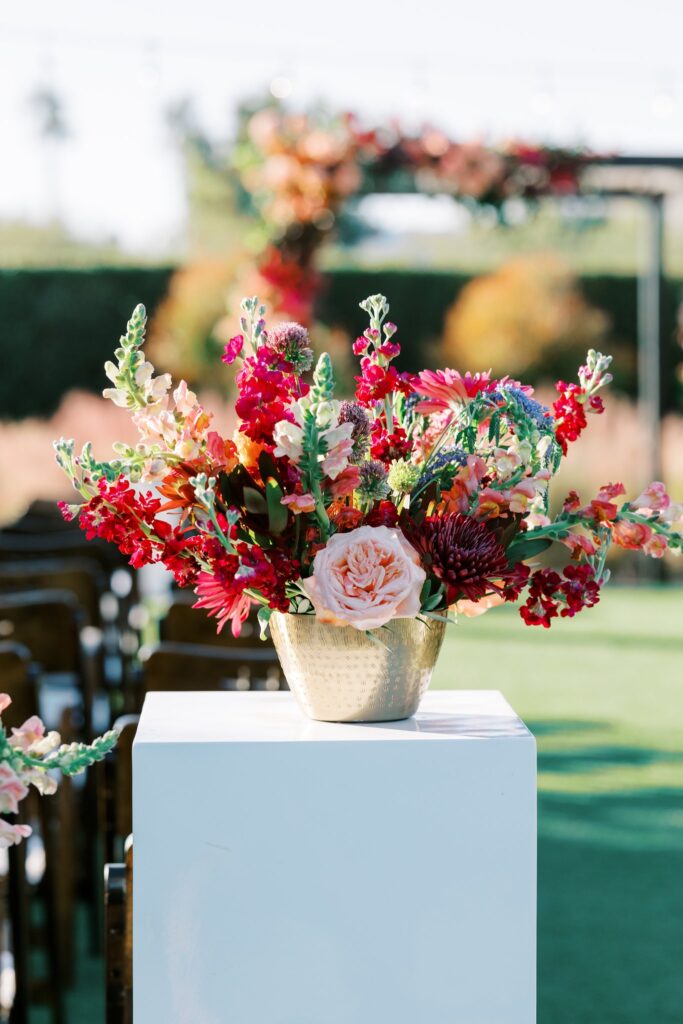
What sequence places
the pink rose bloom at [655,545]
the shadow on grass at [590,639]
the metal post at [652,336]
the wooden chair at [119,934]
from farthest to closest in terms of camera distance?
the metal post at [652,336], the shadow on grass at [590,639], the wooden chair at [119,934], the pink rose bloom at [655,545]

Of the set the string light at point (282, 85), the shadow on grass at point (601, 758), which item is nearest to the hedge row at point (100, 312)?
the string light at point (282, 85)

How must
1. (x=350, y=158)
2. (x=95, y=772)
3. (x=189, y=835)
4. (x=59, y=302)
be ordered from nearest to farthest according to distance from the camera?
(x=189, y=835), (x=95, y=772), (x=350, y=158), (x=59, y=302)

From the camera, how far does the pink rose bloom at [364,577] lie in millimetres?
1321

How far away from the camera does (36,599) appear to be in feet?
11.1

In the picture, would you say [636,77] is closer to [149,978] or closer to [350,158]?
[350,158]

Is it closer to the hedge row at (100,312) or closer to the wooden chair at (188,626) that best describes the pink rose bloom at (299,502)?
the wooden chair at (188,626)

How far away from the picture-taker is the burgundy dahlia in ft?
4.37

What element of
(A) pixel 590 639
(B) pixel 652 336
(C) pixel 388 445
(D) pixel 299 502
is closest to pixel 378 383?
(C) pixel 388 445

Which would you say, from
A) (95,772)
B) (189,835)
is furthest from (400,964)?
(95,772)

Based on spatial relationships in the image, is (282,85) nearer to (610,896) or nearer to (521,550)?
(610,896)

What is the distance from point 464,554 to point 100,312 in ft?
40.6

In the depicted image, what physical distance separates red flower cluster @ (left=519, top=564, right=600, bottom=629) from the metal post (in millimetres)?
8596

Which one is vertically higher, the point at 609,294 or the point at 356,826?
the point at 609,294

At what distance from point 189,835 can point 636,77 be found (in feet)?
27.9
